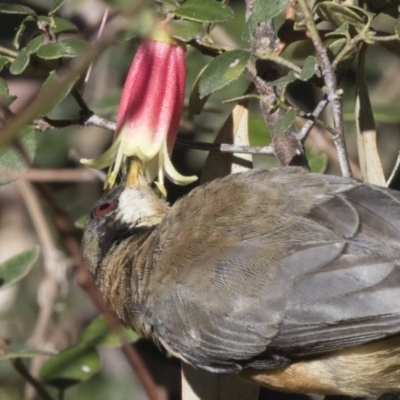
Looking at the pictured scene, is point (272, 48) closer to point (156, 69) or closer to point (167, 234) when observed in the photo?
point (156, 69)

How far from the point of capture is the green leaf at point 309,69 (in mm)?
2807

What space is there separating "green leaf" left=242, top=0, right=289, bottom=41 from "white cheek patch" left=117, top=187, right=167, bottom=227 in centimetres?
77

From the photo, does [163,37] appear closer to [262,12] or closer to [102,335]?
[262,12]

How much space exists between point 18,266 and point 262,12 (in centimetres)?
138

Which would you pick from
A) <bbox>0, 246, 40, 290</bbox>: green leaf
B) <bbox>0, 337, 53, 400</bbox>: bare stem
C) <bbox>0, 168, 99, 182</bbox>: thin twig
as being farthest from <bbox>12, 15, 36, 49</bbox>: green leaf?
<bbox>0, 337, 53, 400</bbox>: bare stem

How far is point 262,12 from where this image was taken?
2895 millimetres

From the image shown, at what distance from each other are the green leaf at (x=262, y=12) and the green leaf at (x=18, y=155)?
74cm

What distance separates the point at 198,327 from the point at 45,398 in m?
0.56

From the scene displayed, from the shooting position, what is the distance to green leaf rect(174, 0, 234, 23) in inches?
111

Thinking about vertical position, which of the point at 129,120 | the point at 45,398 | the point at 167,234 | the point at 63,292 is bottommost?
the point at 63,292

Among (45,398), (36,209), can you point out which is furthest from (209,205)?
(36,209)

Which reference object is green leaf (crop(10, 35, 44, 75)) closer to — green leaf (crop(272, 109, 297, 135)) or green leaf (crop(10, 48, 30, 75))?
green leaf (crop(10, 48, 30, 75))

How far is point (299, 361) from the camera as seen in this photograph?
3201mm

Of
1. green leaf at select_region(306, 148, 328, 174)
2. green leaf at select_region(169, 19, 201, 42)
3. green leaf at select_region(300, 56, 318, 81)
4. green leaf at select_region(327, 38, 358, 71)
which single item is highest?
Answer: green leaf at select_region(169, 19, 201, 42)
